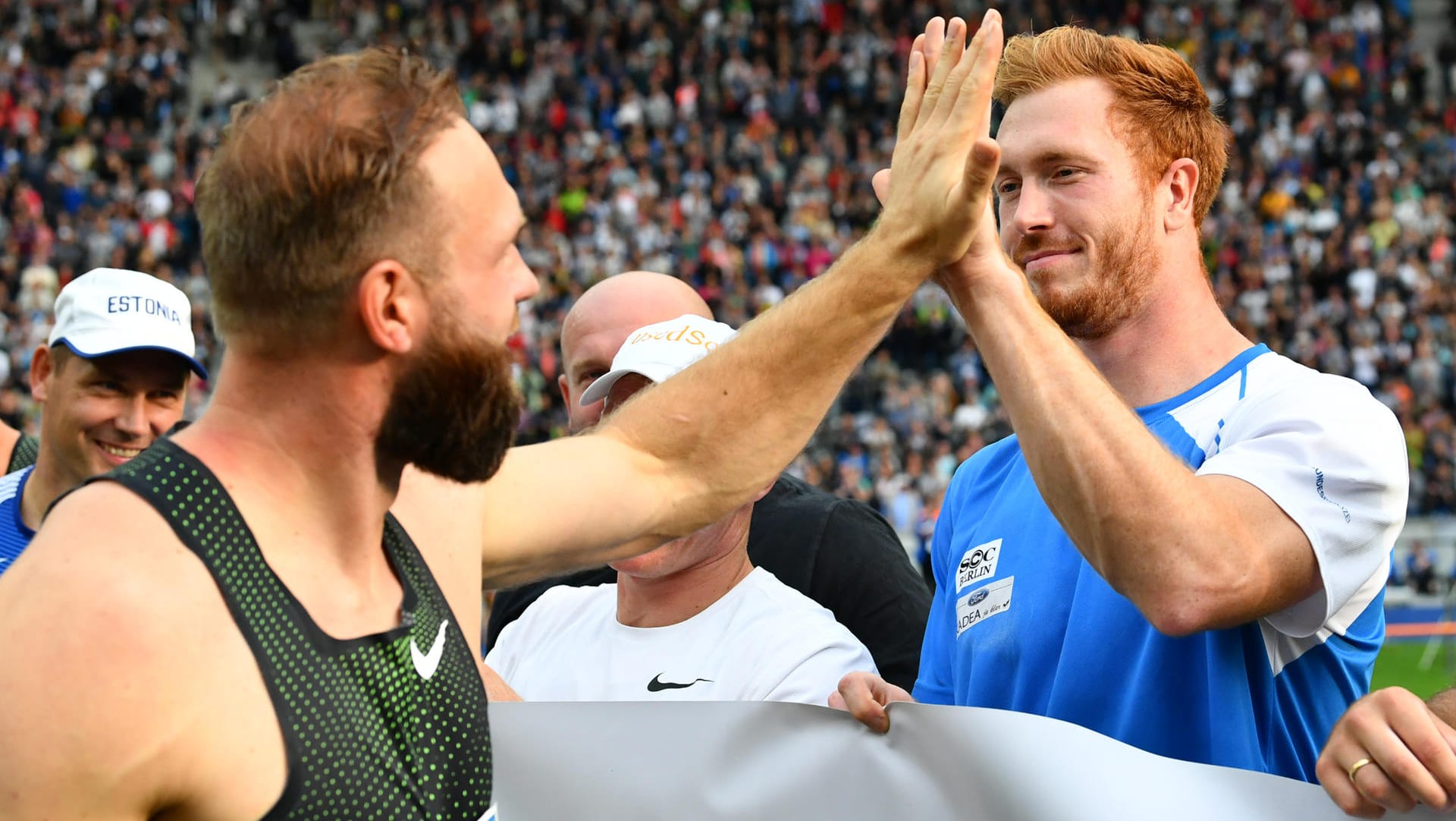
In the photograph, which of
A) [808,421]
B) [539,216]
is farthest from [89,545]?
[539,216]

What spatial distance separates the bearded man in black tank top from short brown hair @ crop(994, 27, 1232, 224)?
450 mm

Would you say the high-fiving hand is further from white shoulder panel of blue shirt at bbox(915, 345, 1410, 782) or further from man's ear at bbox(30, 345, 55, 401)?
man's ear at bbox(30, 345, 55, 401)

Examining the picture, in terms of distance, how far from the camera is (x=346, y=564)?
2.24m

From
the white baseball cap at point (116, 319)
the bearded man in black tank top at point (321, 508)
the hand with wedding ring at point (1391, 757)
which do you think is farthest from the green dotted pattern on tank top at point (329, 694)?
the white baseball cap at point (116, 319)

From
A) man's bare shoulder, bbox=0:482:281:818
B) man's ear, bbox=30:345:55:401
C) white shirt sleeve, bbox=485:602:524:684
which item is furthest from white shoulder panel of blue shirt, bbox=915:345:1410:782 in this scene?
man's ear, bbox=30:345:55:401

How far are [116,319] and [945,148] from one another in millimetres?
2892

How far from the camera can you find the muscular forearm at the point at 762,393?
2.80 m

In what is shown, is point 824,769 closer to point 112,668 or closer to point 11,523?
point 112,668

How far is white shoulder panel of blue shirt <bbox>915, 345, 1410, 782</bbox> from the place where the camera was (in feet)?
8.38

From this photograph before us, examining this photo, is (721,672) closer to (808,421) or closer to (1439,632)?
(808,421)

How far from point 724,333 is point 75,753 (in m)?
2.56

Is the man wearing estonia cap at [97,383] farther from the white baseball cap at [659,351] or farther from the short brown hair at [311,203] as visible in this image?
the short brown hair at [311,203]

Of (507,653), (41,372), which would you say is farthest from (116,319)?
→ (507,653)

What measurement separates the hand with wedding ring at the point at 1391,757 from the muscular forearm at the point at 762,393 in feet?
3.51
